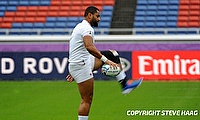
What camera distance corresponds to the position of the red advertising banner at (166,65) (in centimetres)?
1521

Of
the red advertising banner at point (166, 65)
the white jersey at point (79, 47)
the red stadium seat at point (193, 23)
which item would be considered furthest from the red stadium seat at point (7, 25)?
the white jersey at point (79, 47)

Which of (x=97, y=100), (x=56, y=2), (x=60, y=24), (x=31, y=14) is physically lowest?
(x=97, y=100)

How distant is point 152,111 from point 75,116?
142 cm

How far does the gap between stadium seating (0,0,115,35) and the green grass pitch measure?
21.7ft

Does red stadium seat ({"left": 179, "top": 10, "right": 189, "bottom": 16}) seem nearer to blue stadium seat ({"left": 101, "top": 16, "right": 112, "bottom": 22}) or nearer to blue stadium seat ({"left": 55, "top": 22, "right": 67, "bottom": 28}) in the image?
blue stadium seat ({"left": 101, "top": 16, "right": 112, "bottom": 22})

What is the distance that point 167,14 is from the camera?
21484 millimetres

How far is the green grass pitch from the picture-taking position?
31.0ft

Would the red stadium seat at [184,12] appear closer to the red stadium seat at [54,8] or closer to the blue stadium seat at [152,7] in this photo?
the blue stadium seat at [152,7]

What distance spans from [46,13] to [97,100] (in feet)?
36.2

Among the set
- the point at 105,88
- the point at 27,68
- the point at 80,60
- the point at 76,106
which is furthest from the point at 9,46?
the point at 80,60

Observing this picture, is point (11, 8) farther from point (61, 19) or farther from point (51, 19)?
point (61, 19)

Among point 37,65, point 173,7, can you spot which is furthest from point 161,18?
point 37,65

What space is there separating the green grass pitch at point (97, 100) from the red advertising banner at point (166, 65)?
528 millimetres

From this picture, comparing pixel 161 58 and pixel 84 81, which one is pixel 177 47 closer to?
pixel 161 58
